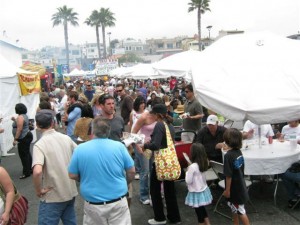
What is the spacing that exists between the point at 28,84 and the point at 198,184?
349 inches

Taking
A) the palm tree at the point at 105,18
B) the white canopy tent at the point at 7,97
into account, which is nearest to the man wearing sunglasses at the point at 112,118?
the white canopy tent at the point at 7,97

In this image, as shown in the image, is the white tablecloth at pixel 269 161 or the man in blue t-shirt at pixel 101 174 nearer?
the man in blue t-shirt at pixel 101 174

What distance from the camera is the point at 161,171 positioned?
468cm

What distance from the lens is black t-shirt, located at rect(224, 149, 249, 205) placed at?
→ 437 centimetres

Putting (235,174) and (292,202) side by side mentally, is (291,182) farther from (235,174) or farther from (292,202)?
(235,174)

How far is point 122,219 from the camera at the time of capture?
3.42 meters

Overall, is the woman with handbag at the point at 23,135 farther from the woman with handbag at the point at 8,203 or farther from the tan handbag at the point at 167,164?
the woman with handbag at the point at 8,203

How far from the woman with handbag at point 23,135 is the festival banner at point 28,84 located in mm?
3831

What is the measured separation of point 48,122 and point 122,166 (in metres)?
0.98

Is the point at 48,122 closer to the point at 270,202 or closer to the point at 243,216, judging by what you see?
the point at 243,216

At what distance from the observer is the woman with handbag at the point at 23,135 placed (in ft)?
24.1

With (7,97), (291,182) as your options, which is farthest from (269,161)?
(7,97)

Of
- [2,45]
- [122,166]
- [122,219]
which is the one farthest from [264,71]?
[2,45]

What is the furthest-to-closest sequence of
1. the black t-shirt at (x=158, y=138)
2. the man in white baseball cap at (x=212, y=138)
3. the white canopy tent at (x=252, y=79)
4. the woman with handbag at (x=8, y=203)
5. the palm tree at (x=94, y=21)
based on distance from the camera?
the palm tree at (x=94, y=21)
the man in white baseball cap at (x=212, y=138)
the black t-shirt at (x=158, y=138)
the white canopy tent at (x=252, y=79)
the woman with handbag at (x=8, y=203)
